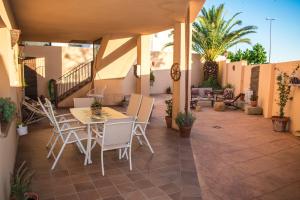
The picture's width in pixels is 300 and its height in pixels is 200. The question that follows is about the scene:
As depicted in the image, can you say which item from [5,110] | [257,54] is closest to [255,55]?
[257,54]

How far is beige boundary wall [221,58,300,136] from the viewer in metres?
6.14

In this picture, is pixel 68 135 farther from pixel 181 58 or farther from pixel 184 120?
pixel 181 58

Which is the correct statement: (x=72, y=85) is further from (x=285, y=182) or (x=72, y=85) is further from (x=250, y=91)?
(x=285, y=182)

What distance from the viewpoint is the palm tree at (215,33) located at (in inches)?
483

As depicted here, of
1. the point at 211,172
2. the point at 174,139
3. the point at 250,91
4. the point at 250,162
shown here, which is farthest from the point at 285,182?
the point at 250,91

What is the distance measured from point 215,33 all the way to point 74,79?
298 inches

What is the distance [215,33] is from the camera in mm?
12484

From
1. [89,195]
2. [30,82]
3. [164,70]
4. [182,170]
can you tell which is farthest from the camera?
[164,70]

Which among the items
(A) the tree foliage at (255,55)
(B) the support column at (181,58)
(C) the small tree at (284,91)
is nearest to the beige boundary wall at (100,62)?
(B) the support column at (181,58)

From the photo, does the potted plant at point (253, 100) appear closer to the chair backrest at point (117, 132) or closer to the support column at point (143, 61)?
the support column at point (143, 61)

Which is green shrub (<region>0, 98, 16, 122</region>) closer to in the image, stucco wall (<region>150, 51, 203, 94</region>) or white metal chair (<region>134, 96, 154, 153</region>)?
white metal chair (<region>134, 96, 154, 153</region>)

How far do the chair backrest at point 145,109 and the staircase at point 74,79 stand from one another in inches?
237

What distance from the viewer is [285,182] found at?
3289mm

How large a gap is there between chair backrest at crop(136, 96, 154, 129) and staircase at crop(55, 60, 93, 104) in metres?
6.03
